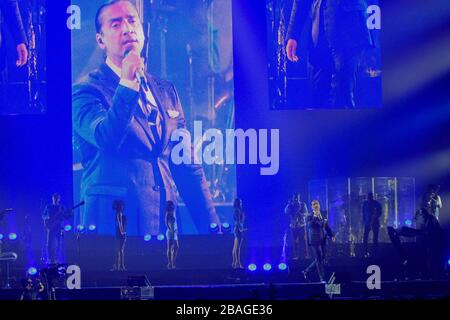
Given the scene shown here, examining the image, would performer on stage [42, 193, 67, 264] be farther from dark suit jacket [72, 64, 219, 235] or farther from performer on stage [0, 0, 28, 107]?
performer on stage [0, 0, 28, 107]

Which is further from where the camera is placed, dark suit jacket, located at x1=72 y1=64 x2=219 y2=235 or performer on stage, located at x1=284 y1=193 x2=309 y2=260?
performer on stage, located at x1=284 y1=193 x2=309 y2=260

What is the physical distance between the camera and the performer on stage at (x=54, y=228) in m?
12.3

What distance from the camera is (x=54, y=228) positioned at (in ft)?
40.5

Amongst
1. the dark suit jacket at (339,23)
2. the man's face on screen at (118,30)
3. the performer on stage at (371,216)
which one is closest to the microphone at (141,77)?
the man's face on screen at (118,30)

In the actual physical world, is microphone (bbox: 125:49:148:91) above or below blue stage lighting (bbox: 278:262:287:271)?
above

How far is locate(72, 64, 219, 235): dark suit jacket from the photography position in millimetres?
12359

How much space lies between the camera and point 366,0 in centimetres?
1259

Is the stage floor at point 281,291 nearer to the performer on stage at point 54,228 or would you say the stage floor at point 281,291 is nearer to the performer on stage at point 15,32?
the performer on stage at point 54,228

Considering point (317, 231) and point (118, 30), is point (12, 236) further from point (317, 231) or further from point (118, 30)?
point (317, 231)

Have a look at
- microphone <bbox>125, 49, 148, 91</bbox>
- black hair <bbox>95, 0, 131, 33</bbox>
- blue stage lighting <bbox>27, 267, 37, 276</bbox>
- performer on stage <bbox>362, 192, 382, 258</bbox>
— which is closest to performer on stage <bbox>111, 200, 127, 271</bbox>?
blue stage lighting <bbox>27, 267, 37, 276</bbox>

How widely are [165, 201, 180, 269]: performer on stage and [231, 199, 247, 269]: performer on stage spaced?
3.16 ft

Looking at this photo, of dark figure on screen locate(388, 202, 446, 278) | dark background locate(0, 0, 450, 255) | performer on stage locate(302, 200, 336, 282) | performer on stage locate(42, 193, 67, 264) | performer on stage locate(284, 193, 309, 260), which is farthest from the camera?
dark background locate(0, 0, 450, 255)

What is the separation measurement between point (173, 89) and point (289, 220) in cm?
295

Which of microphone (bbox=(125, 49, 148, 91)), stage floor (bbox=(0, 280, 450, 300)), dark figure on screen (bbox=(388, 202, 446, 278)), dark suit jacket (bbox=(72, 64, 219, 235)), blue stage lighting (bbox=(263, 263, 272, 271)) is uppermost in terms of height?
microphone (bbox=(125, 49, 148, 91))
